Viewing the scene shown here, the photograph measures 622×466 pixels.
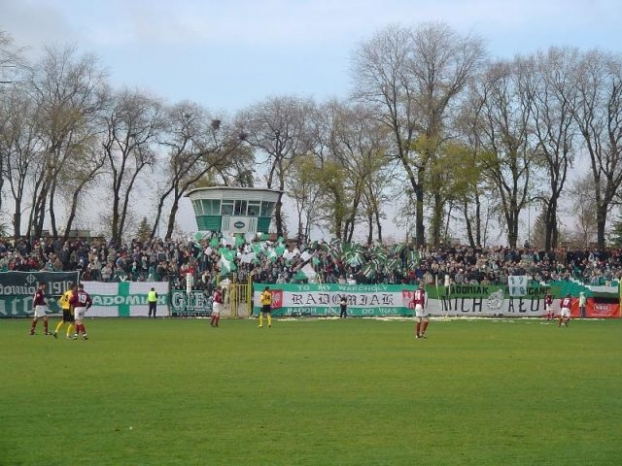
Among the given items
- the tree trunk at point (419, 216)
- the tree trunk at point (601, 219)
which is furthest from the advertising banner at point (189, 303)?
the tree trunk at point (601, 219)

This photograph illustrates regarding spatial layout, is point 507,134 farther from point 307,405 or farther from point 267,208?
point 307,405

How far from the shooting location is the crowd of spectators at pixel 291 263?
156 ft

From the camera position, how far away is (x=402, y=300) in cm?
4991

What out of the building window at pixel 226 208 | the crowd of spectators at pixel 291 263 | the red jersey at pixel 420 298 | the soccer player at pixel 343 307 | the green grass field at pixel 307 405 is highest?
the building window at pixel 226 208

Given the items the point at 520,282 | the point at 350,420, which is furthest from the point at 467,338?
the point at 520,282

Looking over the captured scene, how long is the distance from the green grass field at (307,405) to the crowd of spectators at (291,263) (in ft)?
75.2

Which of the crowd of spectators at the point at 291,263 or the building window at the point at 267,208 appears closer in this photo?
the crowd of spectators at the point at 291,263

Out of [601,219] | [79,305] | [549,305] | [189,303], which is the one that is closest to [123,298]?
[189,303]

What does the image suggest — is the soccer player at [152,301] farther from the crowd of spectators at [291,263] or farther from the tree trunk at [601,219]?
the tree trunk at [601,219]

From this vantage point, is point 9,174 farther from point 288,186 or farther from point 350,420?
point 350,420

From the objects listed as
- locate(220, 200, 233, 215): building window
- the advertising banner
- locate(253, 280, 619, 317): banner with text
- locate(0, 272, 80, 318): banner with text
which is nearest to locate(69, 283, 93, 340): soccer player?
locate(0, 272, 80, 318): banner with text

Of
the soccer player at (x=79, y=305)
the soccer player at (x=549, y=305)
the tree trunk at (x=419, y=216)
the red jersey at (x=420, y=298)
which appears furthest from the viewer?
the tree trunk at (x=419, y=216)

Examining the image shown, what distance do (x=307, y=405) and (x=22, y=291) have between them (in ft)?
103

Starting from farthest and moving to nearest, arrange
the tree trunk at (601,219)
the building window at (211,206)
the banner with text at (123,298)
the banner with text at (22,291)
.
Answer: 1. the tree trunk at (601,219)
2. the building window at (211,206)
3. the banner with text at (123,298)
4. the banner with text at (22,291)
